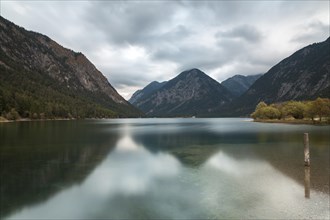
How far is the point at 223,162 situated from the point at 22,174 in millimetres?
24118

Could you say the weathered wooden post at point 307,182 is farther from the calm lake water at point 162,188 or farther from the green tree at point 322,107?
the green tree at point 322,107

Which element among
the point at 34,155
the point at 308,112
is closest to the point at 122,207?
the point at 34,155

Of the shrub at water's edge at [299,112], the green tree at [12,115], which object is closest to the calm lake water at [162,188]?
the shrub at water's edge at [299,112]

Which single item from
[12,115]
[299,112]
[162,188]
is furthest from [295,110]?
[12,115]

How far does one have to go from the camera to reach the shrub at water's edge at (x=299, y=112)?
125 meters

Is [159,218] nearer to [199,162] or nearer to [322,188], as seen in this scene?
[322,188]

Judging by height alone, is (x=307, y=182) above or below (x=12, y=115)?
below

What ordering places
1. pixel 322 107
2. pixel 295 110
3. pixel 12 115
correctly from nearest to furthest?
pixel 322 107 → pixel 295 110 → pixel 12 115

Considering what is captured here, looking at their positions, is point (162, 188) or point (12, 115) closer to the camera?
point (162, 188)

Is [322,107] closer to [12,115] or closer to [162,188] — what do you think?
[162,188]

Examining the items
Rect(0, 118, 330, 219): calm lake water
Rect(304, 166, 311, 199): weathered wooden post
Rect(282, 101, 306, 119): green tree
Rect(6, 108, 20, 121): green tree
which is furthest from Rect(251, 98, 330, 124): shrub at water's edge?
Rect(6, 108, 20, 121): green tree

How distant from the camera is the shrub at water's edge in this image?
125 m

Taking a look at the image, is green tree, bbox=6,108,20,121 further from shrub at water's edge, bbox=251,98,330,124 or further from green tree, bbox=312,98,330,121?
green tree, bbox=312,98,330,121

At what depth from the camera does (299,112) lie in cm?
16012
